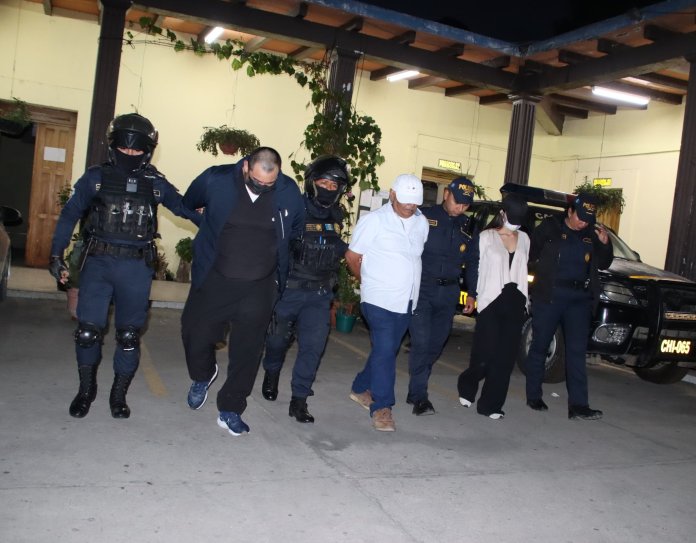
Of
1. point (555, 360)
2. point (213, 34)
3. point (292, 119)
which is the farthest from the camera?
point (292, 119)

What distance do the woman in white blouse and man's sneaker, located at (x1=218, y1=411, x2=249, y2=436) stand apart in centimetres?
229

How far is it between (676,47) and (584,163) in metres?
7.00

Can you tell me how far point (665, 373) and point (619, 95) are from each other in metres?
7.23

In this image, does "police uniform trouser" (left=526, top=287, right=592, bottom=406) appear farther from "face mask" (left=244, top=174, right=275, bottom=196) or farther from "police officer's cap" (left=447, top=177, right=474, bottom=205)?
"face mask" (left=244, top=174, right=275, bottom=196)

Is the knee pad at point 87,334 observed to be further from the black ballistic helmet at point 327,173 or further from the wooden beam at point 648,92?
the wooden beam at point 648,92

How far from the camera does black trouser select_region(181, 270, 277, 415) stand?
516 cm

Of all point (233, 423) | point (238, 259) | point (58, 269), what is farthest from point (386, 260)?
point (58, 269)

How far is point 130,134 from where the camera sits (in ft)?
16.8

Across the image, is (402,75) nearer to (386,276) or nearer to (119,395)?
(386,276)

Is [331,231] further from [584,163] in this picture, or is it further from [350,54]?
[584,163]

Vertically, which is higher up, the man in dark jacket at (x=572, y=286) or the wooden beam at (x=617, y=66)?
the wooden beam at (x=617, y=66)

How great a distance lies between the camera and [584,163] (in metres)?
17.3

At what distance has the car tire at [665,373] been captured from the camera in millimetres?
8984

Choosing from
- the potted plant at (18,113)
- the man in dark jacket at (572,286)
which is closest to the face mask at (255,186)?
the man in dark jacket at (572,286)
